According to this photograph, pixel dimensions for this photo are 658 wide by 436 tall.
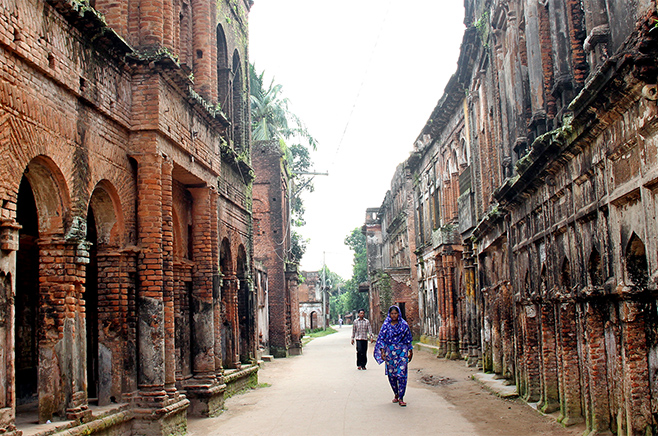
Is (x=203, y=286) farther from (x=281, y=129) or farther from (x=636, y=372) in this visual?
(x=281, y=129)

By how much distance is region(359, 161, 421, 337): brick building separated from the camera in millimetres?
34188

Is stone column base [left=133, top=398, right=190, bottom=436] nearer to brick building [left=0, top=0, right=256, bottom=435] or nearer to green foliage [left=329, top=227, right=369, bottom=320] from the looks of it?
brick building [left=0, top=0, right=256, bottom=435]

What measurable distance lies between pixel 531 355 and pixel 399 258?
94.8ft

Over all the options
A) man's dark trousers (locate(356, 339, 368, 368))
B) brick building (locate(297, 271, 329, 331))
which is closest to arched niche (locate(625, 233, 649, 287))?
→ man's dark trousers (locate(356, 339, 368, 368))

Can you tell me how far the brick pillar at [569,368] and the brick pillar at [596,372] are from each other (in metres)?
0.85

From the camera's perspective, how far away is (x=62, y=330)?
26.1 feet

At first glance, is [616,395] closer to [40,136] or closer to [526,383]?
[526,383]

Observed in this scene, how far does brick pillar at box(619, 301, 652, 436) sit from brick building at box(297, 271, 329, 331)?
6126 centimetres

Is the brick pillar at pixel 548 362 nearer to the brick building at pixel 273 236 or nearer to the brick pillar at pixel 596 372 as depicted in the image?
the brick pillar at pixel 596 372

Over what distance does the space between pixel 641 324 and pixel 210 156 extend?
29.0 feet

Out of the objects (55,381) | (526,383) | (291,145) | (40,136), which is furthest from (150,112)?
(291,145)

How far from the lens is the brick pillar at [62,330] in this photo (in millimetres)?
7781

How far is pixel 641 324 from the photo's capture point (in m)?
7.17

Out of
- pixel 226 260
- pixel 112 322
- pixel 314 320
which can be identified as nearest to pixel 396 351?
pixel 226 260
